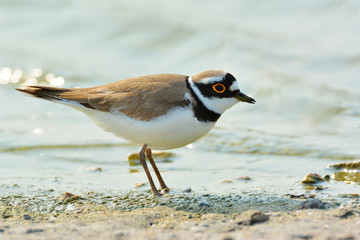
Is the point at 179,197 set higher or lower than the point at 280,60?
lower

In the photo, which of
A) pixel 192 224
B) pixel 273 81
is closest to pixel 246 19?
pixel 273 81


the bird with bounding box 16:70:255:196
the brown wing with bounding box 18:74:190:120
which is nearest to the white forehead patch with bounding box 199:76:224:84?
the bird with bounding box 16:70:255:196

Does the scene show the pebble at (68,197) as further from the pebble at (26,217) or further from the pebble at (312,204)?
the pebble at (312,204)

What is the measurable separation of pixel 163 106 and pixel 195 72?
6.99 metres

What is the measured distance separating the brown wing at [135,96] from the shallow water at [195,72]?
3.37ft

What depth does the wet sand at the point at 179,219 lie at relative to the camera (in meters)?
4.43

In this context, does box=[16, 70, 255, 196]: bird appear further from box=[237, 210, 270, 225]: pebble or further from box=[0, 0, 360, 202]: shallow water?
box=[237, 210, 270, 225]: pebble

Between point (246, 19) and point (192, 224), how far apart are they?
12.0m

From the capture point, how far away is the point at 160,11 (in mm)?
17219

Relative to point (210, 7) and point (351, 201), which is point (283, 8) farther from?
point (351, 201)

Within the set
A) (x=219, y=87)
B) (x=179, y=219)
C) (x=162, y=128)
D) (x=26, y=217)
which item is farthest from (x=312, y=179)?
(x=26, y=217)

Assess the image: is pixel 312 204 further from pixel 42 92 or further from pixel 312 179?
pixel 42 92

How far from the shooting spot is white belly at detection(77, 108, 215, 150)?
19.9 ft

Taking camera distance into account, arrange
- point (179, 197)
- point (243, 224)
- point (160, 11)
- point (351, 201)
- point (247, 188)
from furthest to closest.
→ 1. point (160, 11)
2. point (247, 188)
3. point (179, 197)
4. point (351, 201)
5. point (243, 224)
